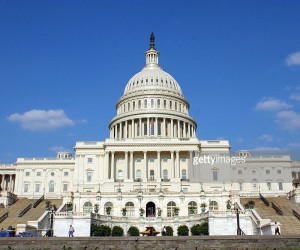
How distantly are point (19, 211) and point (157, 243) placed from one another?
40.3 m

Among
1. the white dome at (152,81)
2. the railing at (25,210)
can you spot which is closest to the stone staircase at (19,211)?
the railing at (25,210)

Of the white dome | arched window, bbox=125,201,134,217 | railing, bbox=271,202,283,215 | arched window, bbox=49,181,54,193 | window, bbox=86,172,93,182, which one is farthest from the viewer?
the white dome

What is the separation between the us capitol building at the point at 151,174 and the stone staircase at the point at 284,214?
337 centimetres

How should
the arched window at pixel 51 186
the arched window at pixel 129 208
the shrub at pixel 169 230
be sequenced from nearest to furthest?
the shrub at pixel 169 230, the arched window at pixel 129 208, the arched window at pixel 51 186

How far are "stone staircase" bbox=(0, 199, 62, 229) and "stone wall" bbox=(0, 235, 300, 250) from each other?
24136 mm

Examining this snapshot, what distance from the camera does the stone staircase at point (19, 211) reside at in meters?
59.8

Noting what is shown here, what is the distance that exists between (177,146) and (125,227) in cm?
3770

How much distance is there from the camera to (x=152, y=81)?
406ft

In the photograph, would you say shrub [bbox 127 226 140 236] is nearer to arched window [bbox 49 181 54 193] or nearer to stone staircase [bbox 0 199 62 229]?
stone staircase [bbox 0 199 62 229]

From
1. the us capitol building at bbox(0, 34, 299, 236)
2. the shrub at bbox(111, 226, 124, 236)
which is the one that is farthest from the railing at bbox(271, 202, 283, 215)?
the shrub at bbox(111, 226, 124, 236)

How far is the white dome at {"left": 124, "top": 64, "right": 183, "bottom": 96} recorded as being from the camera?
400ft

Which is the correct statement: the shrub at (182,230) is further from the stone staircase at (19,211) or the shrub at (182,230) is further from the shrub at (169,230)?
the stone staircase at (19,211)

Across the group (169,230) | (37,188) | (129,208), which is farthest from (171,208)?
(37,188)

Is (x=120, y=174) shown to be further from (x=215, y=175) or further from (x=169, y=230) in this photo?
(x=169, y=230)
